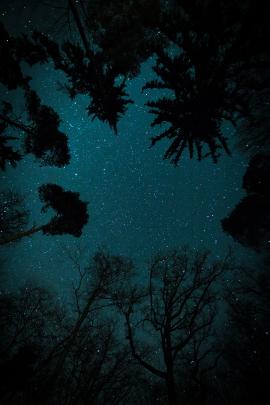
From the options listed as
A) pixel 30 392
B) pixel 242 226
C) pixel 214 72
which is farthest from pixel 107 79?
pixel 30 392

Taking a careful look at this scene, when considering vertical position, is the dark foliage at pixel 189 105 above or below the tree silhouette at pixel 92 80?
below

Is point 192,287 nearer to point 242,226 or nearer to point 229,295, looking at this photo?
point 242,226

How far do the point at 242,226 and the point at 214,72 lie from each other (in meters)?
6.83

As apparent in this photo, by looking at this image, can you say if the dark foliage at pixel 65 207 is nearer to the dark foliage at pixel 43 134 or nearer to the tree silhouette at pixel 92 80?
the dark foliage at pixel 43 134

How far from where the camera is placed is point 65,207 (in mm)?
11000

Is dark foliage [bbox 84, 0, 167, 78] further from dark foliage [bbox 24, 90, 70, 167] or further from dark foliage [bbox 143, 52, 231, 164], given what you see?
dark foliage [bbox 24, 90, 70, 167]

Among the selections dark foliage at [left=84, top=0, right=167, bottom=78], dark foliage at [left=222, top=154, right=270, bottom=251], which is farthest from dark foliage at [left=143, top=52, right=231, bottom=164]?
dark foliage at [left=222, top=154, right=270, bottom=251]

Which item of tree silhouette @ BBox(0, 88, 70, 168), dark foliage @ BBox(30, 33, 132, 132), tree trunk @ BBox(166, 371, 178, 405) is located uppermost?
tree silhouette @ BBox(0, 88, 70, 168)

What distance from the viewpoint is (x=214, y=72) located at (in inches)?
164

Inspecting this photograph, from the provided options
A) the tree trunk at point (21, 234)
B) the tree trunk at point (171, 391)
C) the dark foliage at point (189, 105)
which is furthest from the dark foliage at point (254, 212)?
the tree trunk at point (21, 234)

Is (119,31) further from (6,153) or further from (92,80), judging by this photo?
(6,153)

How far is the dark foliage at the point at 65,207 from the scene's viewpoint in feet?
35.8

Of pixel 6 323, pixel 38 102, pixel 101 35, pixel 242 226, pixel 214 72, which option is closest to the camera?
pixel 214 72

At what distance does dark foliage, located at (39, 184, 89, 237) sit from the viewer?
10898mm
